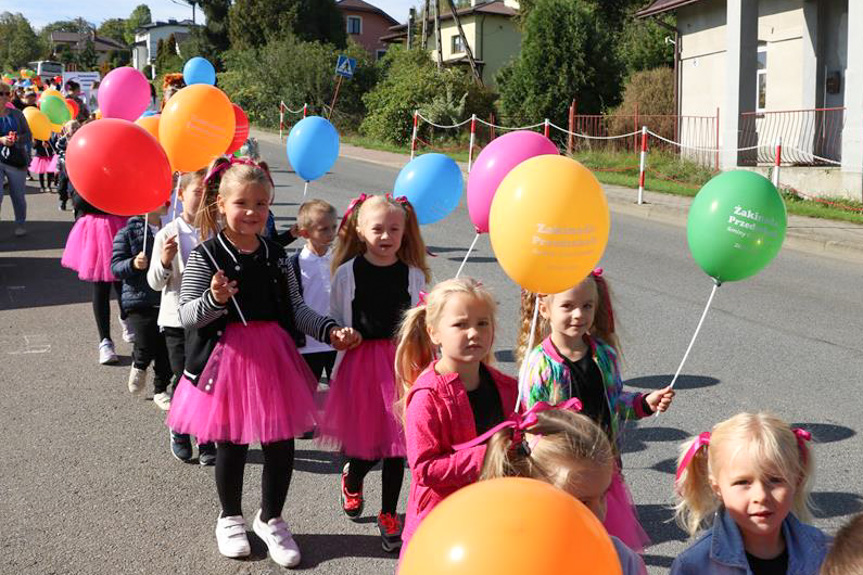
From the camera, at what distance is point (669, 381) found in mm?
6688

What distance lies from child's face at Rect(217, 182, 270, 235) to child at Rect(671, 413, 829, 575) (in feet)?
7.07

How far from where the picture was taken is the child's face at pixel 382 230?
4336 millimetres

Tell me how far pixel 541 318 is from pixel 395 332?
2.62 feet

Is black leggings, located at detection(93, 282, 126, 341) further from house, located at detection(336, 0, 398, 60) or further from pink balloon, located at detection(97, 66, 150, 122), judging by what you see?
house, located at detection(336, 0, 398, 60)

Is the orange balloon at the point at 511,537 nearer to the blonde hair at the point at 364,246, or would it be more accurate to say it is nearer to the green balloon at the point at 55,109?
the blonde hair at the point at 364,246

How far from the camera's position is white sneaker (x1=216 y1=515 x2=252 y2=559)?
13.4 ft

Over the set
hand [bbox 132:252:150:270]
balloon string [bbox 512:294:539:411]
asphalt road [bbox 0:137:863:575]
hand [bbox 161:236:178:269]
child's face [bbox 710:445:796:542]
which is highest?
hand [bbox 161:236:178:269]

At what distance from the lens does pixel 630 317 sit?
8617 millimetres

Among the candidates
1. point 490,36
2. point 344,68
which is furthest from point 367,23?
point 344,68

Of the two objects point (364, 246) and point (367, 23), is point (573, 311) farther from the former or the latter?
point (367, 23)

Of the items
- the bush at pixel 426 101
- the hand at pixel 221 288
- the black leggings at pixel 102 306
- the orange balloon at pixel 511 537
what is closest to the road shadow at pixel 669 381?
the hand at pixel 221 288

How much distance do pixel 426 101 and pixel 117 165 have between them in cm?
Answer: 2774

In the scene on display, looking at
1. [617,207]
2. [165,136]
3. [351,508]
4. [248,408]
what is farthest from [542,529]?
[617,207]

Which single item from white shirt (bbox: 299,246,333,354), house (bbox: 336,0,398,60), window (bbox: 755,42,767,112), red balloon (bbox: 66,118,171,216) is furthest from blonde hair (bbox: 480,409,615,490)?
house (bbox: 336,0,398,60)
